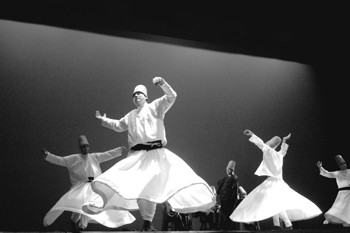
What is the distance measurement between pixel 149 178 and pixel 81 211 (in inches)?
41.4

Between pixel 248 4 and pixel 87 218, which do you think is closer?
pixel 87 218

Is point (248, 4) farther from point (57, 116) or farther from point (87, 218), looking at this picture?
Answer: point (87, 218)

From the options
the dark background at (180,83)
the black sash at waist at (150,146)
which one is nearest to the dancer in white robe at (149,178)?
the black sash at waist at (150,146)

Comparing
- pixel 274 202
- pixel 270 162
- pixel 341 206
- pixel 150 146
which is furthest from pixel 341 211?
pixel 150 146

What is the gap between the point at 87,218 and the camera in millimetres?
5809

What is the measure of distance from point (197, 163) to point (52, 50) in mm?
3252

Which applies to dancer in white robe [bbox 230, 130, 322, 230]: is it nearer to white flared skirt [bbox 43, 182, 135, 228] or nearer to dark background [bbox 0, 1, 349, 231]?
white flared skirt [bbox 43, 182, 135, 228]

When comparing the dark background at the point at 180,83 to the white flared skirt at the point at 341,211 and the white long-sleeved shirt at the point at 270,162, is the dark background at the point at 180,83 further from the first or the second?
the white long-sleeved shirt at the point at 270,162

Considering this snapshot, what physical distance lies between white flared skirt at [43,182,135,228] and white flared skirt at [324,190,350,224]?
3393mm

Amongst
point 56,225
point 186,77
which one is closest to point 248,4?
point 186,77

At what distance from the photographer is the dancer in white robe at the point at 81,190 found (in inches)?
213

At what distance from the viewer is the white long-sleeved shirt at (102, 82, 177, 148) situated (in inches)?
202

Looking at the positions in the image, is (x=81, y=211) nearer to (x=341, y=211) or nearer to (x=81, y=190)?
(x=81, y=190)

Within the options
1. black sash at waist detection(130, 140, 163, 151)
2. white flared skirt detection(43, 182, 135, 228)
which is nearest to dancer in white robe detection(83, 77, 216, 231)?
black sash at waist detection(130, 140, 163, 151)
